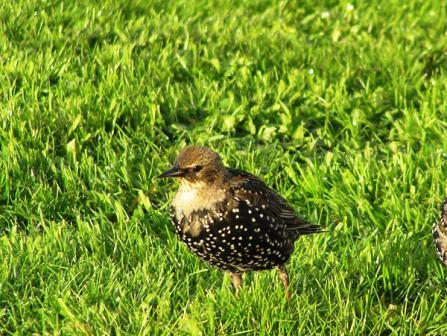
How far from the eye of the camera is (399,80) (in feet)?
28.7

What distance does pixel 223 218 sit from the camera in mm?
5594

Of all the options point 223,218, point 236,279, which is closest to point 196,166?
point 223,218

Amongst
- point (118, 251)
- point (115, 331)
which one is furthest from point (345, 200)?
point (115, 331)

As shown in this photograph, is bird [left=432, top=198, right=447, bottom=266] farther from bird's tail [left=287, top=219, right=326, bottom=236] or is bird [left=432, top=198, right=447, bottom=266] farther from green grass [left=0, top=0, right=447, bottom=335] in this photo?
bird's tail [left=287, top=219, right=326, bottom=236]

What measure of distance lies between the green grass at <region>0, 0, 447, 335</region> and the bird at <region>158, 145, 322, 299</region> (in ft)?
0.61

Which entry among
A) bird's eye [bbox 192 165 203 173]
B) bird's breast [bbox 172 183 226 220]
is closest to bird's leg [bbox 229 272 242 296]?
bird's breast [bbox 172 183 226 220]

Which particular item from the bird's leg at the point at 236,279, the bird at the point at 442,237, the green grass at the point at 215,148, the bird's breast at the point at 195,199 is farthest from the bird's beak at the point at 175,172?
the bird at the point at 442,237

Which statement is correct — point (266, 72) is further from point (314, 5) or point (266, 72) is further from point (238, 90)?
point (314, 5)

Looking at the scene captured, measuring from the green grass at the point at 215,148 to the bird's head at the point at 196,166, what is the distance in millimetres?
627

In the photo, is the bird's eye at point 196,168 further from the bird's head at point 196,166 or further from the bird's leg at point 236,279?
the bird's leg at point 236,279

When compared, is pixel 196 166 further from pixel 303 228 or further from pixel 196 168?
pixel 303 228

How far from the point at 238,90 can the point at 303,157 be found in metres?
1.17

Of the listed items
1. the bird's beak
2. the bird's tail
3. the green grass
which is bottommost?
the green grass

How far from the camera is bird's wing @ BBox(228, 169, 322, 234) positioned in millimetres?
5750
